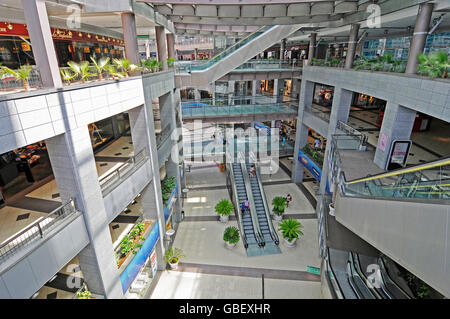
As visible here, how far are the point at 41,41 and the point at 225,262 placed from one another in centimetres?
1203

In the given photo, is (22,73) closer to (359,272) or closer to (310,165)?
(359,272)

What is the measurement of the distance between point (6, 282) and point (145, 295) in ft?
24.9

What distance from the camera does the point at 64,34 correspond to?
12172 mm

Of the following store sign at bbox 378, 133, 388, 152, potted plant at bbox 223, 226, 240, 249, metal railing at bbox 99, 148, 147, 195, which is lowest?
potted plant at bbox 223, 226, 240, 249

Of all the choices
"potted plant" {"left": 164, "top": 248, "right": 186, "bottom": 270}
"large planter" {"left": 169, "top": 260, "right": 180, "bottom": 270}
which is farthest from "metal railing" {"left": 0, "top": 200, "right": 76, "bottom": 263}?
"large planter" {"left": 169, "top": 260, "right": 180, "bottom": 270}

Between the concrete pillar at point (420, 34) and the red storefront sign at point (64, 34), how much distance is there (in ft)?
49.4

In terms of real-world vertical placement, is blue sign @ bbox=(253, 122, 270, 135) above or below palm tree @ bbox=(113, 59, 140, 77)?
below

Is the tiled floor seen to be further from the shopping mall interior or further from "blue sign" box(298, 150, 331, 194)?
"blue sign" box(298, 150, 331, 194)

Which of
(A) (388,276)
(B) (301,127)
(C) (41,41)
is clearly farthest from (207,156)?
(C) (41,41)

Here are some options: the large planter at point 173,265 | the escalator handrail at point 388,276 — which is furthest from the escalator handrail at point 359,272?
the large planter at point 173,265

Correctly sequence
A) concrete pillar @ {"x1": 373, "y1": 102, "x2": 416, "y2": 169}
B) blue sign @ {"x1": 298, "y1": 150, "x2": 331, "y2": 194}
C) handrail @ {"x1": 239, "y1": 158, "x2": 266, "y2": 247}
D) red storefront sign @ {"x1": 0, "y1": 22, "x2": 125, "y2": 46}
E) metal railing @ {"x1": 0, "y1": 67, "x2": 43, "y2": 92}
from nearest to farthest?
metal railing @ {"x1": 0, "y1": 67, "x2": 43, "y2": 92}, red storefront sign @ {"x1": 0, "y1": 22, "x2": 125, "y2": 46}, concrete pillar @ {"x1": 373, "y1": 102, "x2": 416, "y2": 169}, handrail @ {"x1": 239, "y1": 158, "x2": 266, "y2": 247}, blue sign @ {"x1": 298, "y1": 150, "x2": 331, "y2": 194}

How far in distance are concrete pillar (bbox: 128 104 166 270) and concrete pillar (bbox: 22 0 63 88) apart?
3.97 m

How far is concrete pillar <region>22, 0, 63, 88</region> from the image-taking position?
5.80 m
